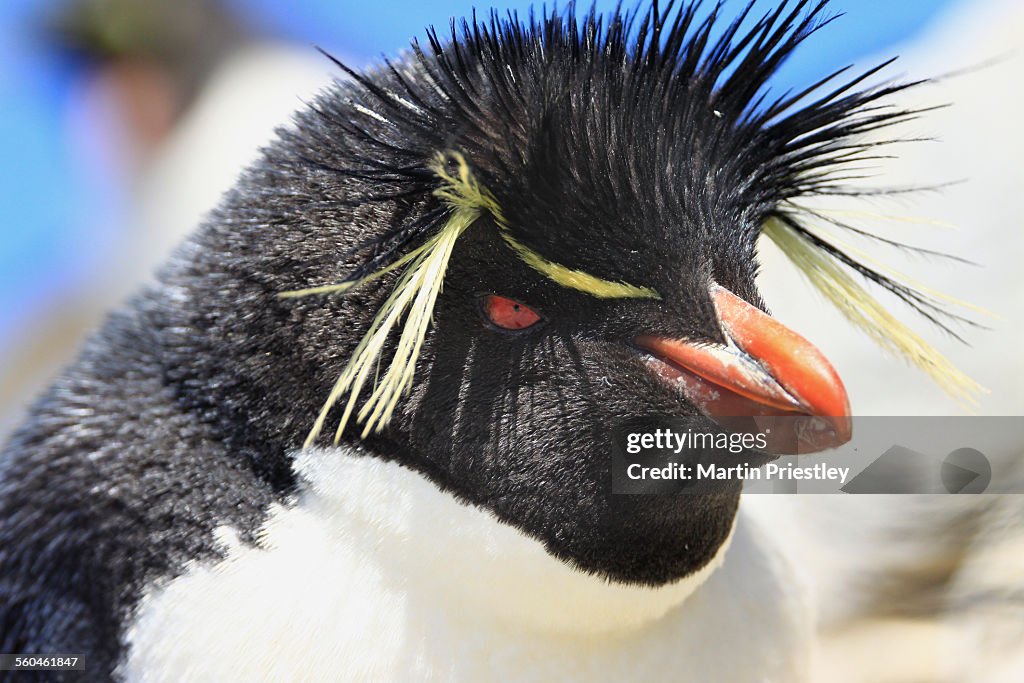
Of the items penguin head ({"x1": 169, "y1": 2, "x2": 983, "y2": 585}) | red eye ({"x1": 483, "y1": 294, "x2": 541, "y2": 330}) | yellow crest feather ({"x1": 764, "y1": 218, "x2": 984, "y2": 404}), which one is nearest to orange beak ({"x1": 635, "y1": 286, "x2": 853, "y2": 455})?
penguin head ({"x1": 169, "y1": 2, "x2": 983, "y2": 585})

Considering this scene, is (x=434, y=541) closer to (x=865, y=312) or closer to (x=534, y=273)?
(x=534, y=273)

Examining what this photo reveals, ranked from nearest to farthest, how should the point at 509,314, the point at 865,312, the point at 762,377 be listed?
1. the point at 762,377
2. the point at 509,314
3. the point at 865,312

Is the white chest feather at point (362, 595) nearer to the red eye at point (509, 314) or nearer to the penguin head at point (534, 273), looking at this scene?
the penguin head at point (534, 273)

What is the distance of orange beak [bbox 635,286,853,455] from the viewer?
2.73ft

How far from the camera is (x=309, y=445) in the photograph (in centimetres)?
100

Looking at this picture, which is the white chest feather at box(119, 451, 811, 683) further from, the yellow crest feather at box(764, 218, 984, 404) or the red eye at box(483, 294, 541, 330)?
the yellow crest feather at box(764, 218, 984, 404)

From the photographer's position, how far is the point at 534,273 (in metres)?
0.93

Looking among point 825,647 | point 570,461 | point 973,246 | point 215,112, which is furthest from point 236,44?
point 570,461

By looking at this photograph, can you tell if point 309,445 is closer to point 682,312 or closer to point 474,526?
point 474,526

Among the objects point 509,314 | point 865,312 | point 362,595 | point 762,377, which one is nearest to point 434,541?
point 362,595

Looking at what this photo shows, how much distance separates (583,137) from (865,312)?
0.43m

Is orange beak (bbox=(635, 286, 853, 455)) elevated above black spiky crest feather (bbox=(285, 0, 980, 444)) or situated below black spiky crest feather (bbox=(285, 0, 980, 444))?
below

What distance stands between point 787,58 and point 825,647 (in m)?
1.70

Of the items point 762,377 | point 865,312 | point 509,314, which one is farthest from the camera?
point 865,312
